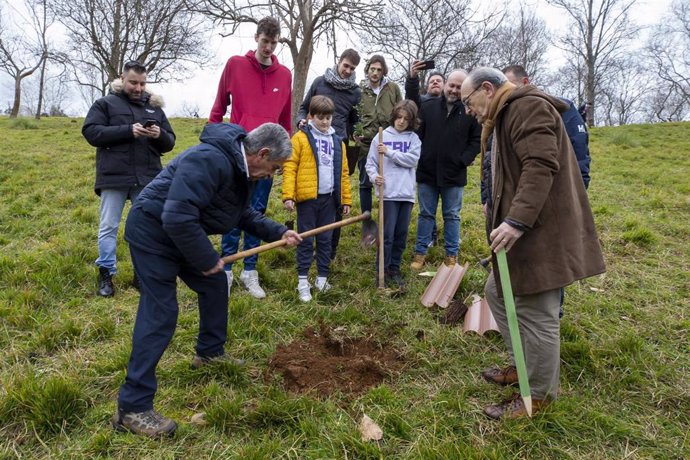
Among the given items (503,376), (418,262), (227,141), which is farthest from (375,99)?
(503,376)

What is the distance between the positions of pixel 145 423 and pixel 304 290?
212 centimetres

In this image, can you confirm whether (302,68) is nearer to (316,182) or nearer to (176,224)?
(316,182)

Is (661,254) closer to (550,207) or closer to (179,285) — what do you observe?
(550,207)

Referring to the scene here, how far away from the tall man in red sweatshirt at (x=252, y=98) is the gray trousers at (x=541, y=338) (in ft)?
8.56

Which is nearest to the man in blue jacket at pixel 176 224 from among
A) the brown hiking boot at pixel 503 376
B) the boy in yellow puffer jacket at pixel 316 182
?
the boy in yellow puffer jacket at pixel 316 182

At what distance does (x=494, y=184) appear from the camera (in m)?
2.72

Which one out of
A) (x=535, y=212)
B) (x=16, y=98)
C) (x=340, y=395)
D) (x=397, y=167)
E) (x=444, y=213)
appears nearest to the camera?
(x=535, y=212)

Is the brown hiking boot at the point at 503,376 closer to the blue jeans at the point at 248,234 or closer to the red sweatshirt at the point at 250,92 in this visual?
the blue jeans at the point at 248,234

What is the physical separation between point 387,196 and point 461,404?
2.43 metres

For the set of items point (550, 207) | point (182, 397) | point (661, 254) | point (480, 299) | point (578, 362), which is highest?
point (550, 207)

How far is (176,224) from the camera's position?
246 centimetres

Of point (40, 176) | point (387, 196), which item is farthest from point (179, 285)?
point (40, 176)

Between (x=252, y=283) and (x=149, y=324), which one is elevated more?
(x=149, y=324)

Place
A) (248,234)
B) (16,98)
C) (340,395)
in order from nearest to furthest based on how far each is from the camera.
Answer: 1. (340,395)
2. (248,234)
3. (16,98)
